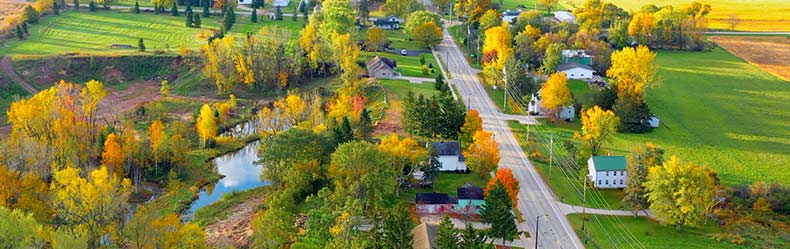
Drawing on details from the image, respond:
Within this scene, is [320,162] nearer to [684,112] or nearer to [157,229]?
[157,229]

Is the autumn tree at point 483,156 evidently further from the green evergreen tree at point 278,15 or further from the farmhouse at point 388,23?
the green evergreen tree at point 278,15

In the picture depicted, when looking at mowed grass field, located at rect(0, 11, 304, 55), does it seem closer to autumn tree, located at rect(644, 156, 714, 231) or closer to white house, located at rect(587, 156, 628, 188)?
white house, located at rect(587, 156, 628, 188)

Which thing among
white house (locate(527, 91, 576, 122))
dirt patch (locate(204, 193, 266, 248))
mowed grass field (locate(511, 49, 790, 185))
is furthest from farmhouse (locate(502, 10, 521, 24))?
dirt patch (locate(204, 193, 266, 248))

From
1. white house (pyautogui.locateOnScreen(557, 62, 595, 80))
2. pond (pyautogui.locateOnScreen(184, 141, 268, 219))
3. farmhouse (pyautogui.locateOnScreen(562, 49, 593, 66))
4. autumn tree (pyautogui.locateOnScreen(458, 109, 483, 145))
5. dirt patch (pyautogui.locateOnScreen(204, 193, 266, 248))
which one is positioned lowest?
dirt patch (pyautogui.locateOnScreen(204, 193, 266, 248))

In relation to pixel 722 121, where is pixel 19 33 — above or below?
above

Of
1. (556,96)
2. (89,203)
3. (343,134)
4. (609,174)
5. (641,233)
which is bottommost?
(641,233)

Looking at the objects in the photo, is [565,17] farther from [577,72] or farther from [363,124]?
[363,124]

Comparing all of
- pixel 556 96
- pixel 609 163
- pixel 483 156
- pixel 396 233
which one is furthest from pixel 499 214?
pixel 556 96

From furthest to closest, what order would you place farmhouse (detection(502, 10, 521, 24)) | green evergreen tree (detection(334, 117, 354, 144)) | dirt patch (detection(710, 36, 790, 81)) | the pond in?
1. farmhouse (detection(502, 10, 521, 24))
2. dirt patch (detection(710, 36, 790, 81))
3. the pond
4. green evergreen tree (detection(334, 117, 354, 144))
